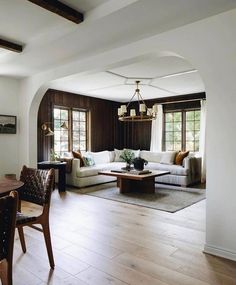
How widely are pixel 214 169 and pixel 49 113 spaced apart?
15.4ft

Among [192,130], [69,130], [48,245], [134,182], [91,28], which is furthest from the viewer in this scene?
[192,130]

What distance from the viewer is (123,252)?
2.51m

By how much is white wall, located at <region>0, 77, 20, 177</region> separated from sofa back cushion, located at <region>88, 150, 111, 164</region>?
217 cm

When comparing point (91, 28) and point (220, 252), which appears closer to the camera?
point (220, 252)

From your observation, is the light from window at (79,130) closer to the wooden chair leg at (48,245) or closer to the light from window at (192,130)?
the light from window at (192,130)

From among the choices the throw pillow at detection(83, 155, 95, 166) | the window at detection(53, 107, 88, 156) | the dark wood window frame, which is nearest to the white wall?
the window at detection(53, 107, 88, 156)

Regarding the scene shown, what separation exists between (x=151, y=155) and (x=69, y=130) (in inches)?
97.0

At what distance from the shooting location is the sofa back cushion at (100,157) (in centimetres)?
676

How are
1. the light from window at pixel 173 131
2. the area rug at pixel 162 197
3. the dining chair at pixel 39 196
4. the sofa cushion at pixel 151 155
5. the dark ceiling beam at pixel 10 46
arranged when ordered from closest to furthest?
1. the dining chair at pixel 39 196
2. the dark ceiling beam at pixel 10 46
3. the area rug at pixel 162 197
4. the sofa cushion at pixel 151 155
5. the light from window at pixel 173 131

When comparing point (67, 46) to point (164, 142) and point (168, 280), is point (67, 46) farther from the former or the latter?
point (164, 142)

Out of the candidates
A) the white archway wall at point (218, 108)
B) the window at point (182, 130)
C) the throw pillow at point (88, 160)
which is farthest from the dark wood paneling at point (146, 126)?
the white archway wall at point (218, 108)

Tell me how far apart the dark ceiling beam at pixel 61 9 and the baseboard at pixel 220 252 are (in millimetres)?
2703

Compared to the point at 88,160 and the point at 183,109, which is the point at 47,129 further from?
the point at 183,109

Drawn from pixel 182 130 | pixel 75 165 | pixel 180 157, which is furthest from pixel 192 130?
pixel 75 165
